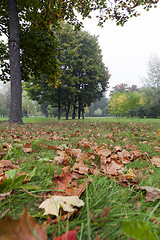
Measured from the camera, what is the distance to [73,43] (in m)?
15.8

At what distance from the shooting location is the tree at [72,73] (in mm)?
15133

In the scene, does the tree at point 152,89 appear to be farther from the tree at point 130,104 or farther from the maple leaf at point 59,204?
the maple leaf at point 59,204

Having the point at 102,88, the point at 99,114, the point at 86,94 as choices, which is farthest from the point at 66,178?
the point at 99,114

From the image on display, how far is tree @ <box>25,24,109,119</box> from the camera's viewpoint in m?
15.1

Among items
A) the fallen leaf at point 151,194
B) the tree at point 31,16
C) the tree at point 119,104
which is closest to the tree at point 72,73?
the tree at point 31,16

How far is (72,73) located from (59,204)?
1744cm

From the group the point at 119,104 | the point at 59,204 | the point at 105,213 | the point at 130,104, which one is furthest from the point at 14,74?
the point at 119,104

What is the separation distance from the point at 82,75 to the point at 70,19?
32.8ft

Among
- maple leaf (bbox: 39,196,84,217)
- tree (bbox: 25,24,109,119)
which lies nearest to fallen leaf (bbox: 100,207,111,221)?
maple leaf (bbox: 39,196,84,217)

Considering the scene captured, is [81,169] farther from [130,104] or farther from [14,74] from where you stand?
[130,104]

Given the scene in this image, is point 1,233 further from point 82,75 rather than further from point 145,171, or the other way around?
point 82,75

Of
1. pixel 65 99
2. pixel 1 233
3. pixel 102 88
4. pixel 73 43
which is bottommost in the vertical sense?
pixel 1 233

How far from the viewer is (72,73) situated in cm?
1695

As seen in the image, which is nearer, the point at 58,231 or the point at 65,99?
the point at 58,231
